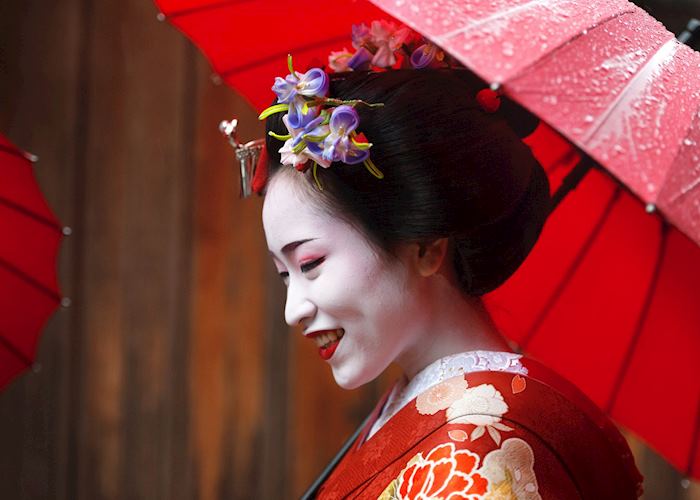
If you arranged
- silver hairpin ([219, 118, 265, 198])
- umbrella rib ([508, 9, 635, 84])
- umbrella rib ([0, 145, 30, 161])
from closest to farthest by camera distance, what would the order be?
umbrella rib ([508, 9, 635, 84]) → silver hairpin ([219, 118, 265, 198]) → umbrella rib ([0, 145, 30, 161])

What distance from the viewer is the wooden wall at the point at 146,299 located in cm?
312

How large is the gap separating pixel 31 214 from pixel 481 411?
101 centimetres

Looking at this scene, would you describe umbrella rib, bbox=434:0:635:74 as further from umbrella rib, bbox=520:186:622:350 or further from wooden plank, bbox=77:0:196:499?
wooden plank, bbox=77:0:196:499

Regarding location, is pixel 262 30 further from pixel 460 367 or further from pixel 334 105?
pixel 460 367

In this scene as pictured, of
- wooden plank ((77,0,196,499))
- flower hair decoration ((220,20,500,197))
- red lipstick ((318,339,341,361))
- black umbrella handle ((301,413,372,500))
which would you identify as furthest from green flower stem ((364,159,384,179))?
wooden plank ((77,0,196,499))

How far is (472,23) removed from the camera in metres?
1.15

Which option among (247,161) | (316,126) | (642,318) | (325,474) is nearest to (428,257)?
(316,126)

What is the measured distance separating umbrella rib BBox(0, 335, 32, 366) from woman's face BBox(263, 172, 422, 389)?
0.71 meters

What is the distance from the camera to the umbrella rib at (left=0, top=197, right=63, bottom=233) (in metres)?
1.94

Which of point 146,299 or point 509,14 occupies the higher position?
point 509,14

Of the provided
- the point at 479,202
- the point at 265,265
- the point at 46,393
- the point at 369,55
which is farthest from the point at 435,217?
the point at 46,393

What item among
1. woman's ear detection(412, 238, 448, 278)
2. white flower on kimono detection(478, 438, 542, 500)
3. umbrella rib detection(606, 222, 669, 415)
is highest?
woman's ear detection(412, 238, 448, 278)

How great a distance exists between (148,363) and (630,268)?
1.80 metres

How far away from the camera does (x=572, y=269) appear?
6.20ft
